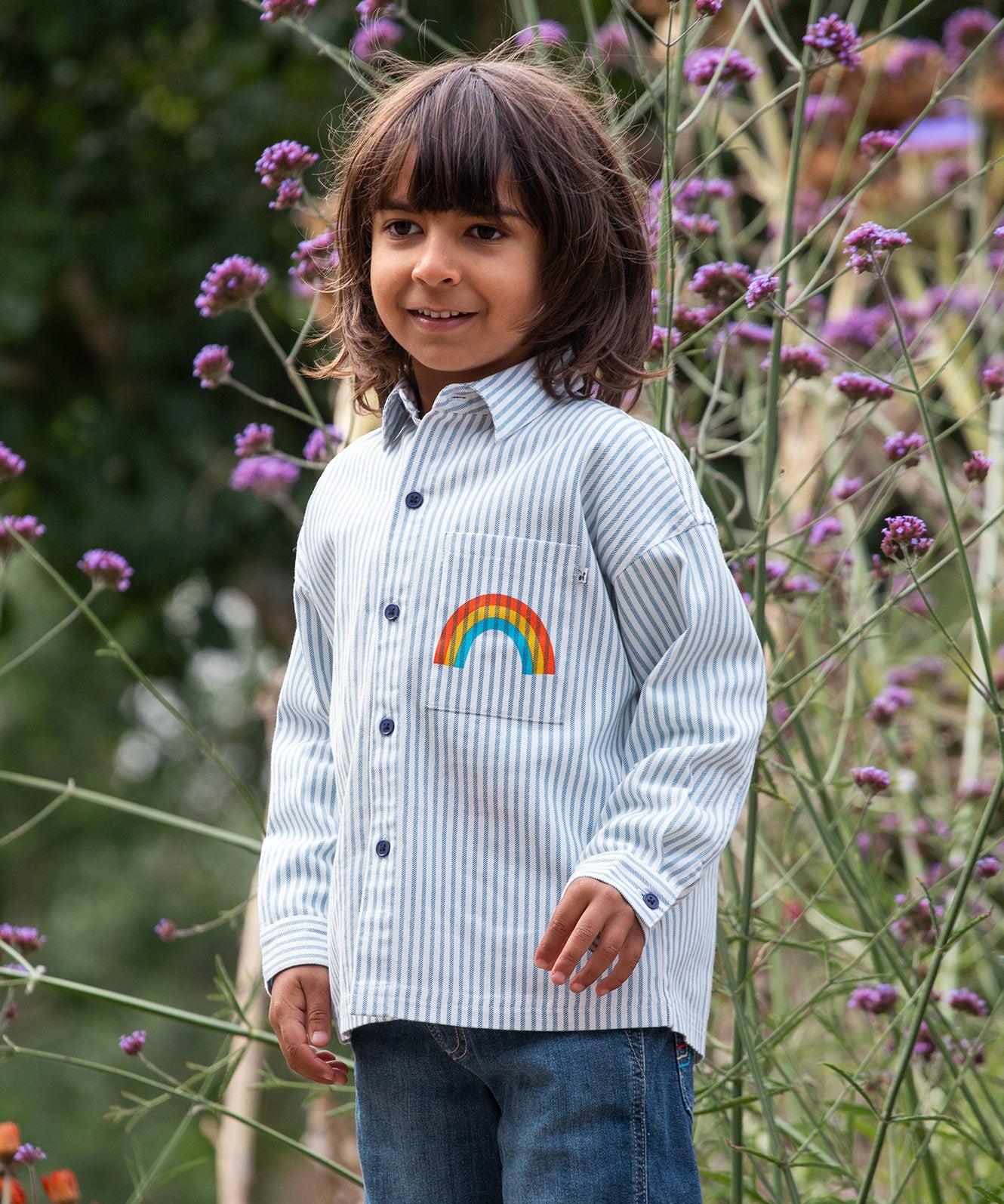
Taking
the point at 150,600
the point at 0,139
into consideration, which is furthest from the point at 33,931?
the point at 0,139

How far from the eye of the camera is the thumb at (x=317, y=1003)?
1.19m

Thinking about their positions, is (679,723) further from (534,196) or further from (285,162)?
(285,162)

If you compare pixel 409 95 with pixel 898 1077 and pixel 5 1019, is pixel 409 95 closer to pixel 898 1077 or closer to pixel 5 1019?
pixel 898 1077

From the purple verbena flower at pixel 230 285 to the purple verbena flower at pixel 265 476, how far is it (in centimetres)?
25

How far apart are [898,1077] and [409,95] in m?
0.84

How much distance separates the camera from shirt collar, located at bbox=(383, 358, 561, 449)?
1.17 metres

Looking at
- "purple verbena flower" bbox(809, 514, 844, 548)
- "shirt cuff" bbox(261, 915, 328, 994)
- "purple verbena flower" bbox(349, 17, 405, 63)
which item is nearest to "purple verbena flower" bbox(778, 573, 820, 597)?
"purple verbena flower" bbox(809, 514, 844, 548)

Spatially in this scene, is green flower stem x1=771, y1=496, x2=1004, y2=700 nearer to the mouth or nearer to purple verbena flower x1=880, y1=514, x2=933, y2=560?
purple verbena flower x1=880, y1=514, x2=933, y2=560

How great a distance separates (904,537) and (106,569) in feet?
2.83

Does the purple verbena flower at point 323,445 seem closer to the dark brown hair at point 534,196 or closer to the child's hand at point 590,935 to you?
the dark brown hair at point 534,196

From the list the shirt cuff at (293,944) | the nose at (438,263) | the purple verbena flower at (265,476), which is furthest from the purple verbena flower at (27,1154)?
the nose at (438,263)

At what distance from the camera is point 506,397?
1185mm

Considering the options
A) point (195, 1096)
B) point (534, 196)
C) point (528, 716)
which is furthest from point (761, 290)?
point (195, 1096)

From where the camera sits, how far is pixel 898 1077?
1121mm
